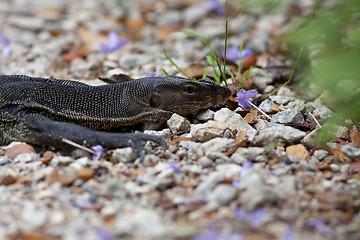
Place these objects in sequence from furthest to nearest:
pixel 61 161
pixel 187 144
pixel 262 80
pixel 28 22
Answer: pixel 28 22 < pixel 262 80 < pixel 187 144 < pixel 61 161

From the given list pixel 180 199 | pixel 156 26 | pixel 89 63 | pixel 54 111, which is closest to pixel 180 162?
pixel 180 199

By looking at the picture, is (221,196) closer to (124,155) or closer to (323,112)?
(124,155)

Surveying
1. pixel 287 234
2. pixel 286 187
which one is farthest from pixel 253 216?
Answer: pixel 286 187

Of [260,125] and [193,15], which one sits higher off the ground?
[193,15]

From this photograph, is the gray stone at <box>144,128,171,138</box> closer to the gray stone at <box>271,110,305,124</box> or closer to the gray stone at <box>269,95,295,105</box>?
the gray stone at <box>271,110,305,124</box>

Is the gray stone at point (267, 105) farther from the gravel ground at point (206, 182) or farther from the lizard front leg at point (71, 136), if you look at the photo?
the lizard front leg at point (71, 136)


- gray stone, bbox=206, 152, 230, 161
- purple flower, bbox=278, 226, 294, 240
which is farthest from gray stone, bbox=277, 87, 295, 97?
purple flower, bbox=278, 226, 294, 240
